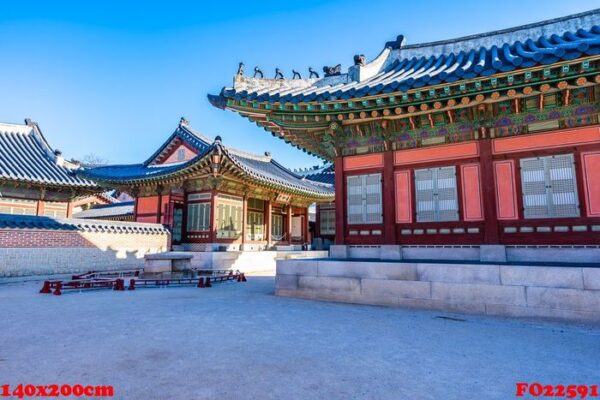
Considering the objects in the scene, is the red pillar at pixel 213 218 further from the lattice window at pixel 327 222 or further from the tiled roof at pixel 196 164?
the lattice window at pixel 327 222

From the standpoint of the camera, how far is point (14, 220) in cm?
1266

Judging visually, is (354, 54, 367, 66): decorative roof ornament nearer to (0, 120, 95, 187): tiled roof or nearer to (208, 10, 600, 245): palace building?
(208, 10, 600, 245): palace building

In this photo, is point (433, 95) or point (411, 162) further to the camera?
point (411, 162)

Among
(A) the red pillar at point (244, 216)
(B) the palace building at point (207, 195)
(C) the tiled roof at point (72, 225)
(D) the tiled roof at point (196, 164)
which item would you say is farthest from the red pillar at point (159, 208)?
(A) the red pillar at point (244, 216)

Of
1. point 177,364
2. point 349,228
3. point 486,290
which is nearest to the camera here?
point 177,364

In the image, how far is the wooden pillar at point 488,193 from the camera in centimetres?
736

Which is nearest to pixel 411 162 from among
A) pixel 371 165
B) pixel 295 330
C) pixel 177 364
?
pixel 371 165

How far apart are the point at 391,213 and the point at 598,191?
13.1 ft

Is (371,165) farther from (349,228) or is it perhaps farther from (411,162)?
(349,228)

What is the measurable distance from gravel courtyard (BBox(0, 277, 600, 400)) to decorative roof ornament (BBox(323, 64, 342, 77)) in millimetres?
6182

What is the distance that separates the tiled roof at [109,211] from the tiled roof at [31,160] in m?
6.51

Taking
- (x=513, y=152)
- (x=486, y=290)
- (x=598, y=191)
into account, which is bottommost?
(x=486, y=290)

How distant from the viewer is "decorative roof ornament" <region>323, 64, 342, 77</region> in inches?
367

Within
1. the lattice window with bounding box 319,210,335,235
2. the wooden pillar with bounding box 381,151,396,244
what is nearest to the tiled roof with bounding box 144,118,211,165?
the lattice window with bounding box 319,210,335,235
